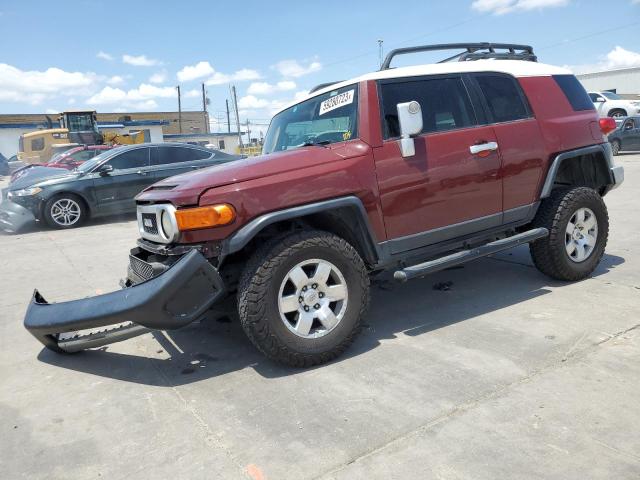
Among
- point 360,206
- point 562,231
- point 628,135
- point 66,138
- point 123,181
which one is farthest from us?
point 66,138

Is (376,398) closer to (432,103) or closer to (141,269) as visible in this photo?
(141,269)

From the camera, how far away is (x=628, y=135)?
17.6m

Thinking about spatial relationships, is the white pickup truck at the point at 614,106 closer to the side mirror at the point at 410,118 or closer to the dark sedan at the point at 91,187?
the dark sedan at the point at 91,187

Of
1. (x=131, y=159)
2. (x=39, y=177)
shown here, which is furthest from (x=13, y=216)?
(x=131, y=159)

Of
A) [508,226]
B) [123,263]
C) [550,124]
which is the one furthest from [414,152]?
[123,263]

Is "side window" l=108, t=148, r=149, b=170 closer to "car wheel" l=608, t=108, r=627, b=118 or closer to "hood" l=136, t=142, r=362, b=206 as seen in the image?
"hood" l=136, t=142, r=362, b=206

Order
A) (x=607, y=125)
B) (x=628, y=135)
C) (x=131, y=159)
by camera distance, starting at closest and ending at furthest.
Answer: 1. (x=607, y=125)
2. (x=131, y=159)
3. (x=628, y=135)

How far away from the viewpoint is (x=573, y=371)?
2955 mm

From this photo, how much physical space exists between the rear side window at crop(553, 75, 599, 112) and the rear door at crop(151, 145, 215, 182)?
7.35 meters

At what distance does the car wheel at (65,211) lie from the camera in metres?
A: 9.57

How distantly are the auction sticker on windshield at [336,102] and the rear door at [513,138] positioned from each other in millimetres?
1109

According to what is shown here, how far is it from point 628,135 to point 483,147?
16.8 metres

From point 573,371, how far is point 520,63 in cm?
276

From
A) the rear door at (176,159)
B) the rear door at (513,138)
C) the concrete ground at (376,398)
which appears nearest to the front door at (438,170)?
the rear door at (513,138)
